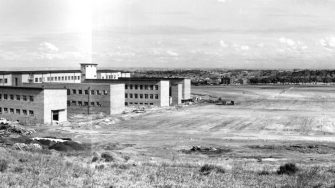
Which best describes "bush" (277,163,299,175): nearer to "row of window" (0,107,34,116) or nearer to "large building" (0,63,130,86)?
"row of window" (0,107,34,116)

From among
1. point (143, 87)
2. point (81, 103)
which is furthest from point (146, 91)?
point (81, 103)

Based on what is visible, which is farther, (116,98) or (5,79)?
(5,79)

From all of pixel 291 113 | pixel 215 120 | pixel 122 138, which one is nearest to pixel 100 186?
pixel 122 138

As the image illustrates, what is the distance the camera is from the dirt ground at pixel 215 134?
36.9 meters

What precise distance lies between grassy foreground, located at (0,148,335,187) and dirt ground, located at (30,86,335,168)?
15.7 feet

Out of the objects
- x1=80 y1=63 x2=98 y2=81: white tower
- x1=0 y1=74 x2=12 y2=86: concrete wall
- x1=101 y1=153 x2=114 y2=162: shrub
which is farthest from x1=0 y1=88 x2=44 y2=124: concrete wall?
x1=80 y1=63 x2=98 y2=81: white tower

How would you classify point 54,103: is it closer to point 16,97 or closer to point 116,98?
point 16,97

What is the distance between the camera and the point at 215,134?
5172 cm

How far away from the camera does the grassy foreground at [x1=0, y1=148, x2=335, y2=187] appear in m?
17.6

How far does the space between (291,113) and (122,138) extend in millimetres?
38060

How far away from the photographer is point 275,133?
52750mm

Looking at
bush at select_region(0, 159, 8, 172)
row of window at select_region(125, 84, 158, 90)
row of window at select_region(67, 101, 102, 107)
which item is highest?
row of window at select_region(125, 84, 158, 90)

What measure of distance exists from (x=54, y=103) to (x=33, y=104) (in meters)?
2.88

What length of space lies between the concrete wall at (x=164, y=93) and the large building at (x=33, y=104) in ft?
91.6
